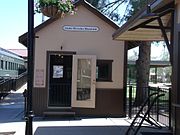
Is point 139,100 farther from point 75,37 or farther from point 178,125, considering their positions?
point 178,125

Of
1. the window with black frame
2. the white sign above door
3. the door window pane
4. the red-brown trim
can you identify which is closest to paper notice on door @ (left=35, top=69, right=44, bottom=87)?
the door window pane

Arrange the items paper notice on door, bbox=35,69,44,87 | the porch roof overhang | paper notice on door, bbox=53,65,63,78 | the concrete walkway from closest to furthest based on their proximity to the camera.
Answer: the porch roof overhang
the concrete walkway
paper notice on door, bbox=35,69,44,87
paper notice on door, bbox=53,65,63,78

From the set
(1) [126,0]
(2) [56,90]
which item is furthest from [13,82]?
(2) [56,90]

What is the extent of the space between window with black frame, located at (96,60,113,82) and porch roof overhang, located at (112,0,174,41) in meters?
2.68

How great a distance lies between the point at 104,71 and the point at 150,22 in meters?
6.47

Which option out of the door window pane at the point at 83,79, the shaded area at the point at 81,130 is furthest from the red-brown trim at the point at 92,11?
the shaded area at the point at 81,130

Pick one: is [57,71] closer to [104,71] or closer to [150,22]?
[104,71]

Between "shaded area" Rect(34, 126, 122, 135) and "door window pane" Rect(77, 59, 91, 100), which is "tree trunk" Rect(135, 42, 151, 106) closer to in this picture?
"door window pane" Rect(77, 59, 91, 100)

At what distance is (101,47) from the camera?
16.6 meters

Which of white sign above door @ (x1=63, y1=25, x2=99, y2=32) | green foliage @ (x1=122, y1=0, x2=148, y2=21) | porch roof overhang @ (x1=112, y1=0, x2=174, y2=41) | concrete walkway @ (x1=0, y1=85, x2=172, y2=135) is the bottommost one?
concrete walkway @ (x1=0, y1=85, x2=172, y2=135)

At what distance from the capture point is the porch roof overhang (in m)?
7.84

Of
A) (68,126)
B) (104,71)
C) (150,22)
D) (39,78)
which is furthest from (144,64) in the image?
(150,22)

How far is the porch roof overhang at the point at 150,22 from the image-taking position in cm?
784

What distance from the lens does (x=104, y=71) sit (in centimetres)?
1683
